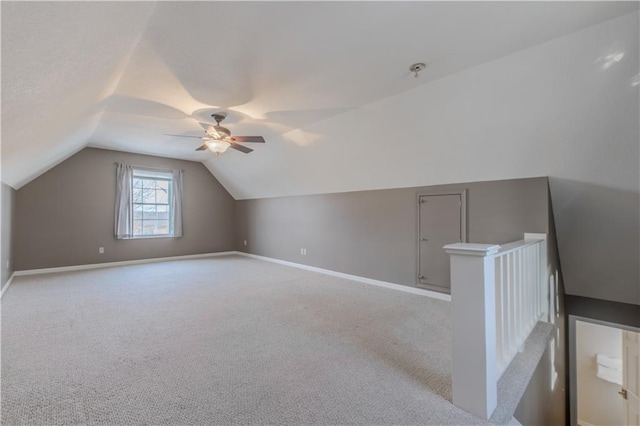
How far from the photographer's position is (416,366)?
2.04 meters

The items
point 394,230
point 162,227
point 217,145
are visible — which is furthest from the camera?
point 162,227

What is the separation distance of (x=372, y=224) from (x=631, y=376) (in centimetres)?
422

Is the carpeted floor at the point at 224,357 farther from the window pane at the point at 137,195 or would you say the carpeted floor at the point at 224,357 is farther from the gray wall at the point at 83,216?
the window pane at the point at 137,195

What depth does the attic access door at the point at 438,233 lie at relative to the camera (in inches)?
143

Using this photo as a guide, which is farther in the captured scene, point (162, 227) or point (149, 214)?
point (162, 227)

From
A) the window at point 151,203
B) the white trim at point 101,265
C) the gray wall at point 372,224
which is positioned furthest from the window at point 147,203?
the gray wall at point 372,224

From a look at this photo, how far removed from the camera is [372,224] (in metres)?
4.57

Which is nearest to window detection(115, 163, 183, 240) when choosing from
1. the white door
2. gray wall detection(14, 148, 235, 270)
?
gray wall detection(14, 148, 235, 270)

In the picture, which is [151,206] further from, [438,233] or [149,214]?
[438,233]

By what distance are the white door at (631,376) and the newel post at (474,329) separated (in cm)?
407

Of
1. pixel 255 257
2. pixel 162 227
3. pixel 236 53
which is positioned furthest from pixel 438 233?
pixel 162 227

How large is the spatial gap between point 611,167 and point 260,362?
3.57m

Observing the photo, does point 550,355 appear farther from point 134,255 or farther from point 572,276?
point 134,255

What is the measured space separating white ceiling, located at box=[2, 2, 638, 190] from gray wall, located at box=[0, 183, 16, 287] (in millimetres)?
1114
